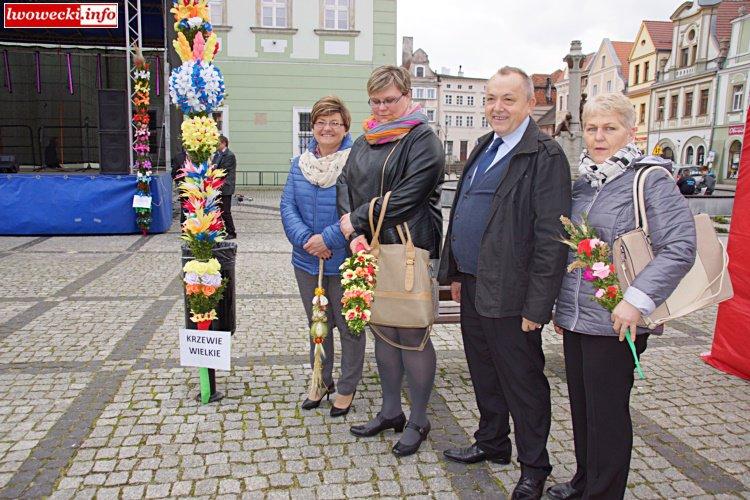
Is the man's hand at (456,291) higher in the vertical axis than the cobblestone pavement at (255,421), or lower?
higher

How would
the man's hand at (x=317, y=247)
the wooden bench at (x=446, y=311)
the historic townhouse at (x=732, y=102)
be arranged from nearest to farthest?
1. the man's hand at (x=317, y=247)
2. the wooden bench at (x=446, y=311)
3. the historic townhouse at (x=732, y=102)

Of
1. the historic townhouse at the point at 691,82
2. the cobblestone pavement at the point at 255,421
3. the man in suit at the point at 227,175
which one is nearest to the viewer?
the cobblestone pavement at the point at 255,421

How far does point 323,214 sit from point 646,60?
48243 millimetres

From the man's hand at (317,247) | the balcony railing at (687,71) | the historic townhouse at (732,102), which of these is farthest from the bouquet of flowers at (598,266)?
the balcony railing at (687,71)

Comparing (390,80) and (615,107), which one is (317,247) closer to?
(390,80)

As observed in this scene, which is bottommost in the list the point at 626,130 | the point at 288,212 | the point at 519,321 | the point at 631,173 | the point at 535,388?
the point at 535,388

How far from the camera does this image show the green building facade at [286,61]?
19641 mm

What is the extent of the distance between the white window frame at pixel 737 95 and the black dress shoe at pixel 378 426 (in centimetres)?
3820

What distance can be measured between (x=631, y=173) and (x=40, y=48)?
16973 millimetres

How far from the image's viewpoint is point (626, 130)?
234 centimetres

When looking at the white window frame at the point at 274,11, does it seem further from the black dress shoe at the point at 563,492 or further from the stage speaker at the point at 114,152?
the black dress shoe at the point at 563,492

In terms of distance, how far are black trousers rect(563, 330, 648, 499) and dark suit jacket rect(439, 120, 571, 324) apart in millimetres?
227

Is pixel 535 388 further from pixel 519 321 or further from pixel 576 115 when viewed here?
pixel 576 115

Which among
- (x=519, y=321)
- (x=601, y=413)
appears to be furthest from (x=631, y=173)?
(x=601, y=413)
